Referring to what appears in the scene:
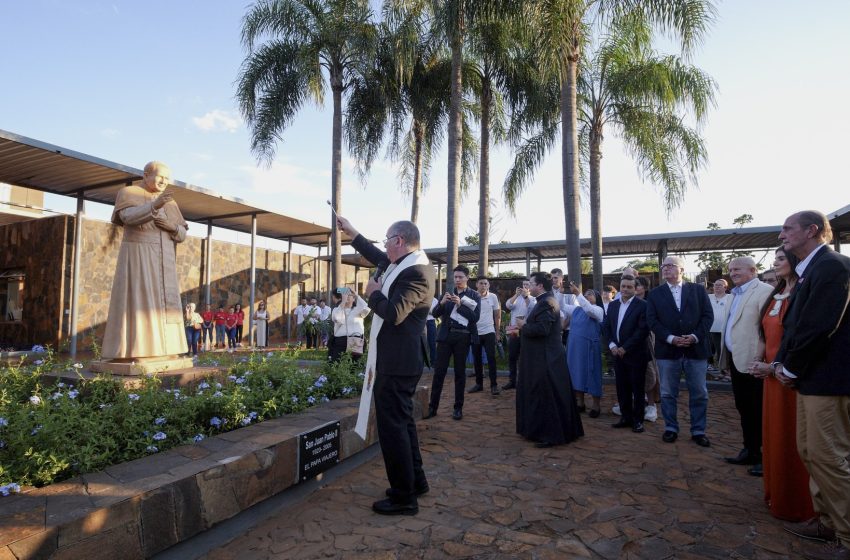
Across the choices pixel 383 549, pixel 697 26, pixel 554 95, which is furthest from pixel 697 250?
pixel 383 549

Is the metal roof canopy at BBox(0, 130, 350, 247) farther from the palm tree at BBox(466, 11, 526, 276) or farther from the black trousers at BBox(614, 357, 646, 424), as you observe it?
the black trousers at BBox(614, 357, 646, 424)

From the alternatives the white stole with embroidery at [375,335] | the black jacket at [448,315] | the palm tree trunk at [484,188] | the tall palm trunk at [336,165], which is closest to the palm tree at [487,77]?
the palm tree trunk at [484,188]

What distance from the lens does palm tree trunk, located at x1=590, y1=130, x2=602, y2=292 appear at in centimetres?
1241

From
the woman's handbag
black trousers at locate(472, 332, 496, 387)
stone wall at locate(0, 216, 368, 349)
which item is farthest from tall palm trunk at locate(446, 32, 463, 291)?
stone wall at locate(0, 216, 368, 349)

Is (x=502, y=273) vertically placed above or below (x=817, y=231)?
above

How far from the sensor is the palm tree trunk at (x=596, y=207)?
12414 mm

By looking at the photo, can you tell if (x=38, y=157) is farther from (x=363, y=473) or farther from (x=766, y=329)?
(x=766, y=329)

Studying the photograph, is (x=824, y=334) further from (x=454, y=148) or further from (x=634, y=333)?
(x=454, y=148)

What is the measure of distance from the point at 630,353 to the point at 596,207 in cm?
810

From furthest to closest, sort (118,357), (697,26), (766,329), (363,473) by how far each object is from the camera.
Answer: (697,26)
(118,357)
(363,473)
(766,329)

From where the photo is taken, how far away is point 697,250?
18.8 meters

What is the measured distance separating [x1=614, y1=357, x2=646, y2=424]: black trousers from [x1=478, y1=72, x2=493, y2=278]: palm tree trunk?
22.6 feet

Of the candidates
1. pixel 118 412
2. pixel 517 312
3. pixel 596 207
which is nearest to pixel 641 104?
pixel 596 207

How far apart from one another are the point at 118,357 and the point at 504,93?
12.5m
